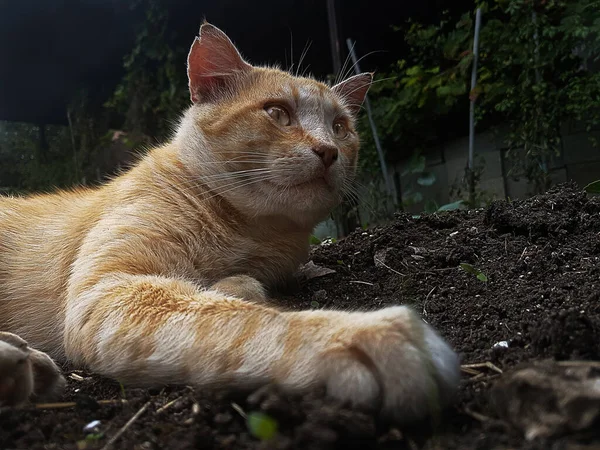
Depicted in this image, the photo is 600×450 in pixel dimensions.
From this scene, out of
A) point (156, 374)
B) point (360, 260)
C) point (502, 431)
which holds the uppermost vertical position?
point (502, 431)

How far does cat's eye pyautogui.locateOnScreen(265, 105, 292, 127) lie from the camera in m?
2.46

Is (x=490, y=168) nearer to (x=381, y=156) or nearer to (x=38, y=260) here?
(x=381, y=156)

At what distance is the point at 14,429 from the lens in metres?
1.18

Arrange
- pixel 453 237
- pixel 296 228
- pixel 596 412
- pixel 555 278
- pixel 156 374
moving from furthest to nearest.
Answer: pixel 453 237 → pixel 296 228 → pixel 555 278 → pixel 156 374 → pixel 596 412

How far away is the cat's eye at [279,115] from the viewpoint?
8.09ft

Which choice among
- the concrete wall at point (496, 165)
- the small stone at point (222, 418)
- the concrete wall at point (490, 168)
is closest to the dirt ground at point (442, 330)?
the small stone at point (222, 418)

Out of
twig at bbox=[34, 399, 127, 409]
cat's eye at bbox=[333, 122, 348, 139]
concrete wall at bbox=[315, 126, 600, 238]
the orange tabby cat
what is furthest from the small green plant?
concrete wall at bbox=[315, 126, 600, 238]

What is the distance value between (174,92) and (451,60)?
10.6 feet

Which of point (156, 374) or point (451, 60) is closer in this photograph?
point (156, 374)

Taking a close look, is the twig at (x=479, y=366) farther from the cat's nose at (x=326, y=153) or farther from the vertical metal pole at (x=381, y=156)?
the vertical metal pole at (x=381, y=156)

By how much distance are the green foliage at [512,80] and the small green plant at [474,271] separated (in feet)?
9.44

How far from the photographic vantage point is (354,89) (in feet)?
10.4

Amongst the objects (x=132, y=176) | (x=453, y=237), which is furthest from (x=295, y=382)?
(x=453, y=237)

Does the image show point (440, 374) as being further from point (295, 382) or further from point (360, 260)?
point (360, 260)
